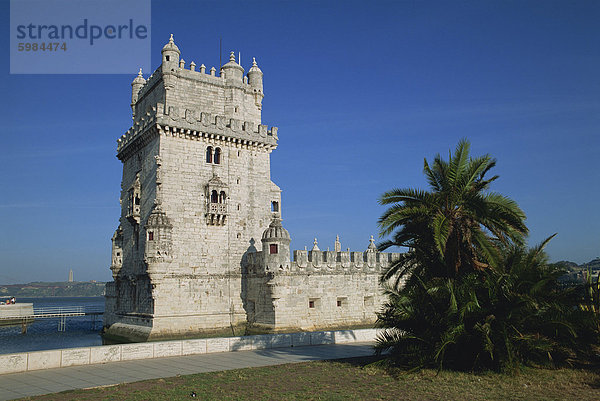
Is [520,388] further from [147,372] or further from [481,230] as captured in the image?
[147,372]

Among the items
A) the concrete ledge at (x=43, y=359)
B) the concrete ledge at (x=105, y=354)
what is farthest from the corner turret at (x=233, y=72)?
the concrete ledge at (x=43, y=359)

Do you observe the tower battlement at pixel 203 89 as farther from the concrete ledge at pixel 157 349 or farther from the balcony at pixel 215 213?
the concrete ledge at pixel 157 349

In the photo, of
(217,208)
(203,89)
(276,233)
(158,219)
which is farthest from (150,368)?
(203,89)

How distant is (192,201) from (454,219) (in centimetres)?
1688

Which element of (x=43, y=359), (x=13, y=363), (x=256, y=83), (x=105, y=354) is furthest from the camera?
(x=256, y=83)

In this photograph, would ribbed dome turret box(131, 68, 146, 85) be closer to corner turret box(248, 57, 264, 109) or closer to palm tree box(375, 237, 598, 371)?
corner turret box(248, 57, 264, 109)

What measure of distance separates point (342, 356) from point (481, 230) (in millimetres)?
6599

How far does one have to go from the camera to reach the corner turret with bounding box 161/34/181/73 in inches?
1144

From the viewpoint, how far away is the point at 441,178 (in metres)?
16.8

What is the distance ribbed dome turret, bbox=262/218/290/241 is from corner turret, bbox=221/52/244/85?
10036 mm

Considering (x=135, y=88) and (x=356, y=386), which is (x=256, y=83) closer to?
(x=135, y=88)

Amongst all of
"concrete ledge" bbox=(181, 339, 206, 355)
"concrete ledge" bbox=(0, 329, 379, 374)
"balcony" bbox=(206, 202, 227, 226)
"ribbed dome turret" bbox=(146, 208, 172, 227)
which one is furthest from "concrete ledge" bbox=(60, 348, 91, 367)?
"balcony" bbox=(206, 202, 227, 226)

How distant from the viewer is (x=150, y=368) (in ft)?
49.9

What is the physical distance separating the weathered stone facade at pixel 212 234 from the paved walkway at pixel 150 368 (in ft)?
28.6
